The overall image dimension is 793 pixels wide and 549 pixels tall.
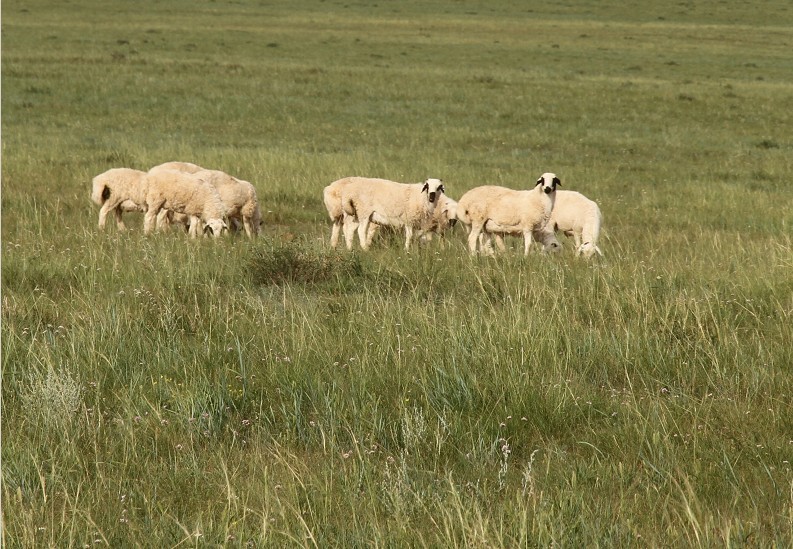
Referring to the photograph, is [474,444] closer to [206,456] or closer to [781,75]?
[206,456]

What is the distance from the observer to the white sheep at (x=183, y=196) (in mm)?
11891

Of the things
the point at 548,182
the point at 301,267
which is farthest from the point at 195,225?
the point at 301,267

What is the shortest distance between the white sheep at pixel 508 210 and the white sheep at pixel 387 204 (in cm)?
48

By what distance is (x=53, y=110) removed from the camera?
2522 cm

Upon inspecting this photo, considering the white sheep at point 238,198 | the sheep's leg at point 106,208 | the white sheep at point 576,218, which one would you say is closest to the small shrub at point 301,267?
the white sheep at point 576,218

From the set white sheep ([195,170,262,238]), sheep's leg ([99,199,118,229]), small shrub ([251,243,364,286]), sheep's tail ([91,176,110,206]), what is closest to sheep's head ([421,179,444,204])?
white sheep ([195,170,262,238])

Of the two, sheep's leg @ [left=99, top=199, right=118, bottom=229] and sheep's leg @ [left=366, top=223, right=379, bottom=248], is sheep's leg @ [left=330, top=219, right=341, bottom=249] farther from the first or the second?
sheep's leg @ [left=99, top=199, right=118, bottom=229]

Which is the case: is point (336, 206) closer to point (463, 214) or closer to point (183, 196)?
point (463, 214)

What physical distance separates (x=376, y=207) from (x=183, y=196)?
235 centimetres

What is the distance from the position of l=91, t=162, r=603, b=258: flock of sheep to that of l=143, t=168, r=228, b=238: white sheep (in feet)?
0.04

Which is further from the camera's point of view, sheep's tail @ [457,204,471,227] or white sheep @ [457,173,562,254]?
sheep's tail @ [457,204,471,227]

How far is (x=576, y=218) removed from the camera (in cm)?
1191

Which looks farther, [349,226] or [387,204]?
[349,226]

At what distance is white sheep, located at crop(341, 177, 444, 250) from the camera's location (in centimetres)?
1194
